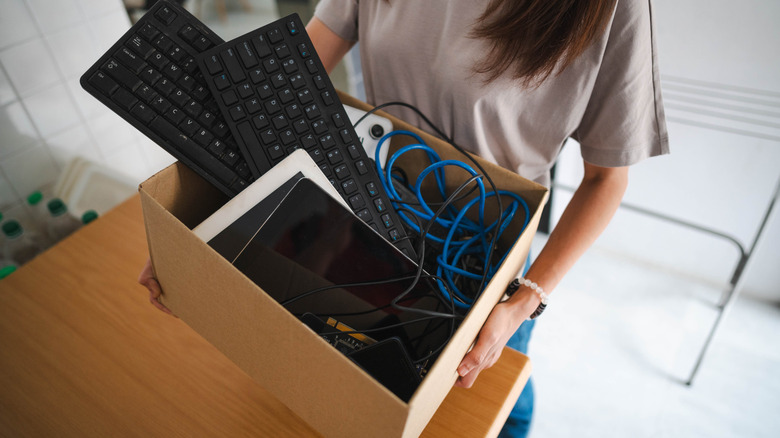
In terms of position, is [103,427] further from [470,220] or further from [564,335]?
[564,335]

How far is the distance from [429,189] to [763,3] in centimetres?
101

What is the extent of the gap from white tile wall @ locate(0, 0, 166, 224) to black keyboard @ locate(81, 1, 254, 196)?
519mm

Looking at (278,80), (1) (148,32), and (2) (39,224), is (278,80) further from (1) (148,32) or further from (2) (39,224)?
(2) (39,224)

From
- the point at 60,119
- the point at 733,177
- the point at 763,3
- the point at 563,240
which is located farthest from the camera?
the point at 733,177

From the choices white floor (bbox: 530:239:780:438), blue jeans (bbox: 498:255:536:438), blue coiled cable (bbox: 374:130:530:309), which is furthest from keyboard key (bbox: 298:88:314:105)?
white floor (bbox: 530:239:780:438)

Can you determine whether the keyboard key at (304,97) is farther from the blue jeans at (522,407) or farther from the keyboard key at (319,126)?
the blue jeans at (522,407)

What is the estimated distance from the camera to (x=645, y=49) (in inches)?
21.1

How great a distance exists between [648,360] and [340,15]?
53.3 inches

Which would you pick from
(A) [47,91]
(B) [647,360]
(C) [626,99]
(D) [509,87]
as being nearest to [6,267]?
(A) [47,91]

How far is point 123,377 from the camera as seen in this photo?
1.91 feet

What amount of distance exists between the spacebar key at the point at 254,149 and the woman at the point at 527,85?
0.52 ft

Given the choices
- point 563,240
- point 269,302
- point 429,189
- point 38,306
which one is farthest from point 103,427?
point 563,240

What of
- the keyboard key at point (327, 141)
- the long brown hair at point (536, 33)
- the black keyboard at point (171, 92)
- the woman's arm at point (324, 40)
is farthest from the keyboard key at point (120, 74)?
the long brown hair at point (536, 33)

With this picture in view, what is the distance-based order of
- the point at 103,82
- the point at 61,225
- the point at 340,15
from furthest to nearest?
the point at 61,225, the point at 340,15, the point at 103,82
